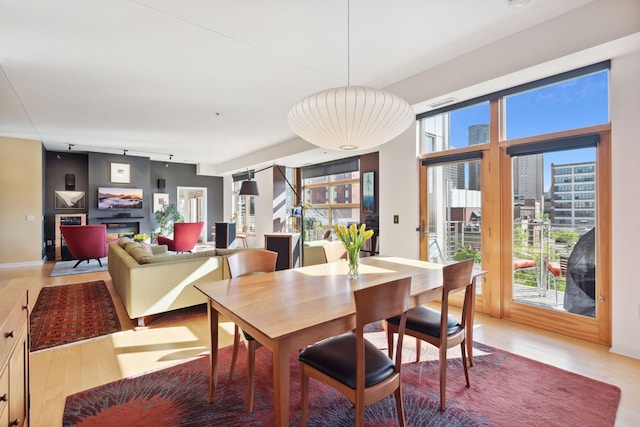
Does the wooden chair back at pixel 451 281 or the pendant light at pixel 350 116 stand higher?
the pendant light at pixel 350 116

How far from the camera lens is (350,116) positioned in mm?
1887

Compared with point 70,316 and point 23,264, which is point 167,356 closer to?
point 70,316

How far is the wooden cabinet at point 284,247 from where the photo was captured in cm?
464

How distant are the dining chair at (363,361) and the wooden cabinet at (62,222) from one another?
26.8 feet

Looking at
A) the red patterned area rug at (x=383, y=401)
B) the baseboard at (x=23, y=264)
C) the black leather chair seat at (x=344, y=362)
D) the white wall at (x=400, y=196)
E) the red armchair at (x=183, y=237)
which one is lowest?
the red patterned area rug at (x=383, y=401)

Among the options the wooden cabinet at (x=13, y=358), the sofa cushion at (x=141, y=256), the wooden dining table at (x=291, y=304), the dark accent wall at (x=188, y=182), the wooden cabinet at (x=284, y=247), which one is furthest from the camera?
the dark accent wall at (x=188, y=182)

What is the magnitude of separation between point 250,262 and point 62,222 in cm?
767

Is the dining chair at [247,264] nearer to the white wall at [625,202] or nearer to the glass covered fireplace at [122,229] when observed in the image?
the white wall at [625,202]

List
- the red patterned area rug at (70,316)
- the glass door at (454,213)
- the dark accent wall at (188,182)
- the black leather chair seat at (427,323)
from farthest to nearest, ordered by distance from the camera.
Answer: the dark accent wall at (188,182) < the glass door at (454,213) < the red patterned area rug at (70,316) < the black leather chair seat at (427,323)

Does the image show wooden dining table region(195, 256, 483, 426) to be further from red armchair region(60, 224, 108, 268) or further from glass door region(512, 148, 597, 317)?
red armchair region(60, 224, 108, 268)

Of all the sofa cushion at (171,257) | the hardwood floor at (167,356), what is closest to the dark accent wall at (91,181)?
the hardwood floor at (167,356)

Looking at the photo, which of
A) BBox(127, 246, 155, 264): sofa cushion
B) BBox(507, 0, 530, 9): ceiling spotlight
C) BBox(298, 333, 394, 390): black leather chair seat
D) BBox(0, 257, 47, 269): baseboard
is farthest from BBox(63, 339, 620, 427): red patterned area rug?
BBox(0, 257, 47, 269): baseboard

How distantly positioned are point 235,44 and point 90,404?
3.06m

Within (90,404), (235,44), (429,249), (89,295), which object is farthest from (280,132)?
(90,404)
